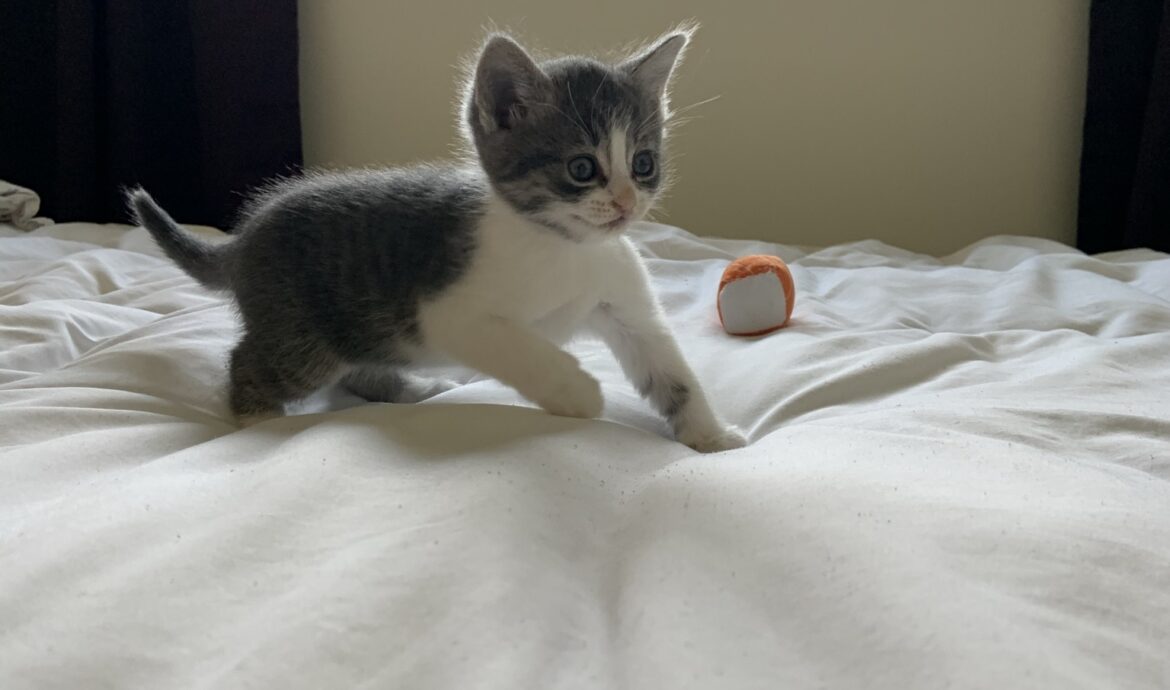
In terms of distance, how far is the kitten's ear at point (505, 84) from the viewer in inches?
42.3

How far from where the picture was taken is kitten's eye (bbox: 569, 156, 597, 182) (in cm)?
106

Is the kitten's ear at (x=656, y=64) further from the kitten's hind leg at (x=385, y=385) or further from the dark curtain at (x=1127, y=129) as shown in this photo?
the dark curtain at (x=1127, y=129)

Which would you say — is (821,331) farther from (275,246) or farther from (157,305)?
(157,305)

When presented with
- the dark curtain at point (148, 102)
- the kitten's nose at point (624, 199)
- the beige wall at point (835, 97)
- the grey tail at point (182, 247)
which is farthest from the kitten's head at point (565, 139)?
the dark curtain at point (148, 102)

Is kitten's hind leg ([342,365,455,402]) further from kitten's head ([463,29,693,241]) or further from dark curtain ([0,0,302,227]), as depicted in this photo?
dark curtain ([0,0,302,227])

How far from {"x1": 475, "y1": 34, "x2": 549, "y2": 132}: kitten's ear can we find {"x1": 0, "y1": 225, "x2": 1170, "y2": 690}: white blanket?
36cm

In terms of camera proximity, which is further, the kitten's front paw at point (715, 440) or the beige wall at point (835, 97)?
the beige wall at point (835, 97)

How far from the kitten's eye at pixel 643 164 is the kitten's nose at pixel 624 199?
0.08 meters

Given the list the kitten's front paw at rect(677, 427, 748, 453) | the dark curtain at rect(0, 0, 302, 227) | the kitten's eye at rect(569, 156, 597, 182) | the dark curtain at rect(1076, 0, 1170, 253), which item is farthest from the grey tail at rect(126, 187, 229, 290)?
the dark curtain at rect(1076, 0, 1170, 253)

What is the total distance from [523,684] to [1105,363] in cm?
91

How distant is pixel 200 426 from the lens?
3.18ft

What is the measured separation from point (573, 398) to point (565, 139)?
1.07 feet

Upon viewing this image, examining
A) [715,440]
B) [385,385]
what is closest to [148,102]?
[385,385]

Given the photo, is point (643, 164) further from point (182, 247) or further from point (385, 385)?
point (182, 247)
